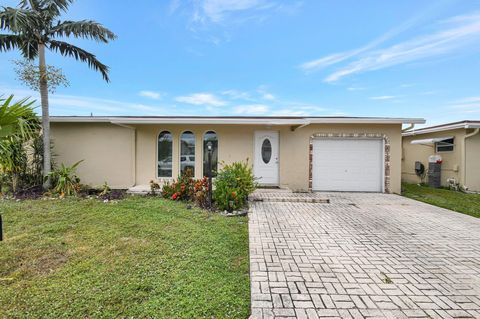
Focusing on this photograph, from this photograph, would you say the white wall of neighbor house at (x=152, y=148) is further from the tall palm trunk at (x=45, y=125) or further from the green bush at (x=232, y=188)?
the green bush at (x=232, y=188)

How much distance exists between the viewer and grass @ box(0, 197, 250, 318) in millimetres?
2434

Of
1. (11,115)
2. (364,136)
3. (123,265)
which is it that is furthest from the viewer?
(364,136)

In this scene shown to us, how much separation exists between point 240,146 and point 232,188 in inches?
125

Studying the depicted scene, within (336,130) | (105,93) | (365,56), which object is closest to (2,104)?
(336,130)

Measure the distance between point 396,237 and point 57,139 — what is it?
11.4 meters

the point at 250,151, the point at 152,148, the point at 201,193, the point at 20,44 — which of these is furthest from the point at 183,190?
the point at 20,44

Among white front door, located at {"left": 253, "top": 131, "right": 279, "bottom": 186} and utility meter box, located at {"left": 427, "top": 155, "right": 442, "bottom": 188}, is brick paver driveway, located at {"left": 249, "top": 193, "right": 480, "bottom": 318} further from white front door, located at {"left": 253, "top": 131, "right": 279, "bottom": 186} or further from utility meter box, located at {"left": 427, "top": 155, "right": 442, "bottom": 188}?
utility meter box, located at {"left": 427, "top": 155, "right": 442, "bottom": 188}

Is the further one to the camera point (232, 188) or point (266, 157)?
point (266, 157)

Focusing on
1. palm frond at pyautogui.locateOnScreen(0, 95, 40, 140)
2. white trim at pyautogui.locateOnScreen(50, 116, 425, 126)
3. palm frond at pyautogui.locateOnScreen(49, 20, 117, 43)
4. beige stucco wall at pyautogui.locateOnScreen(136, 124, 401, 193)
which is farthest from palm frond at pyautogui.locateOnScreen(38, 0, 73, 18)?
palm frond at pyautogui.locateOnScreen(0, 95, 40, 140)

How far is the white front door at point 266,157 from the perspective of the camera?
9469 mm

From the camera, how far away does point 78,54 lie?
8.16 metres

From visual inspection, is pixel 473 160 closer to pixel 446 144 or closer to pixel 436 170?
pixel 446 144

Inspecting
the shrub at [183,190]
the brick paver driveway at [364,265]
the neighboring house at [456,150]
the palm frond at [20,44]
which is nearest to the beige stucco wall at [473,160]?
the neighboring house at [456,150]

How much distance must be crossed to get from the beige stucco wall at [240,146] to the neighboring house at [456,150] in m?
3.71
